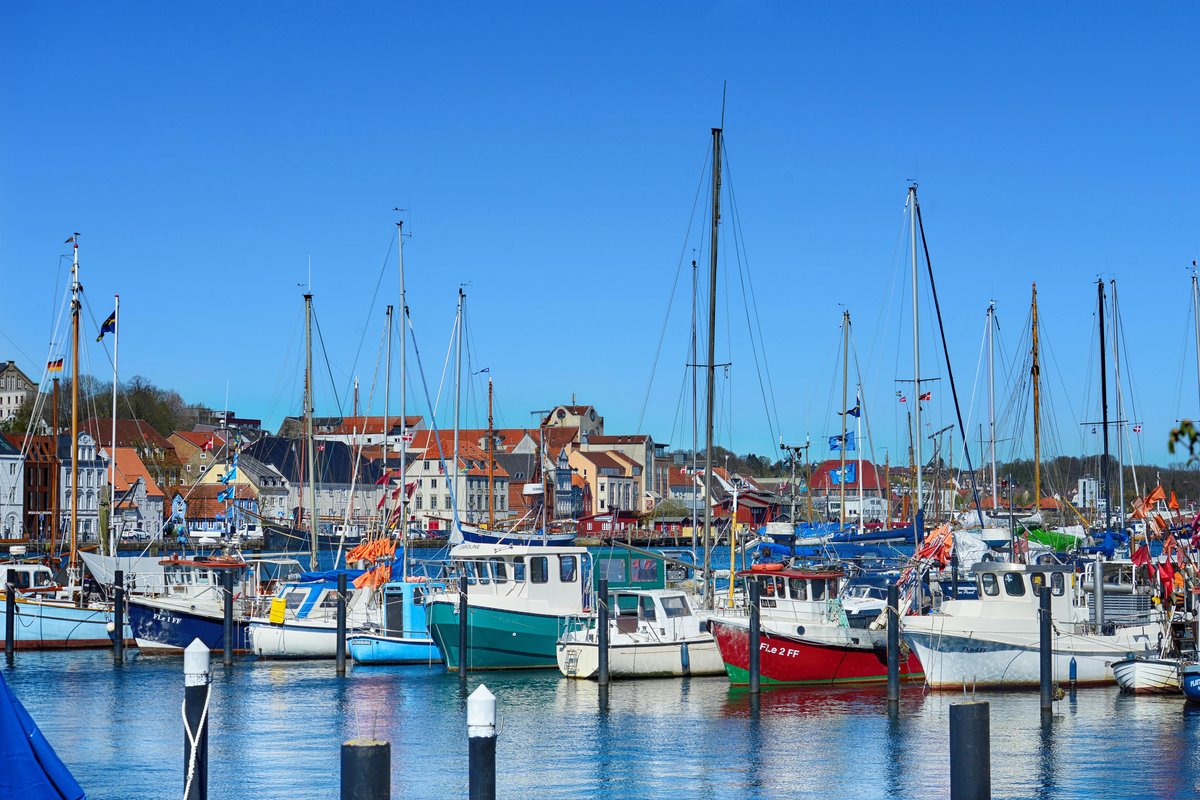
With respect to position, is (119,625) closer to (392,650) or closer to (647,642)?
(392,650)

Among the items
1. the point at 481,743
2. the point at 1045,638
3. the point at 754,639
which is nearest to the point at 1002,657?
the point at 1045,638

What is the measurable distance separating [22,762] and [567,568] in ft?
97.3

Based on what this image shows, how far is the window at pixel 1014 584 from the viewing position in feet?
122

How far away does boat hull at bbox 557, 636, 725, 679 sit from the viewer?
128ft

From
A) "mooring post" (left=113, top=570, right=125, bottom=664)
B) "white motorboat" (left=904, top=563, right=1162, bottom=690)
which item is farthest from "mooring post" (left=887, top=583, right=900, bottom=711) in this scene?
"mooring post" (left=113, top=570, right=125, bottom=664)

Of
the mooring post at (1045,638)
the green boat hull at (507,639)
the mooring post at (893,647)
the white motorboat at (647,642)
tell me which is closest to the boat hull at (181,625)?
the green boat hull at (507,639)

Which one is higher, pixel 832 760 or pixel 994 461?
pixel 994 461

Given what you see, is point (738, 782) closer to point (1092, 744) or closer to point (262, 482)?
point (1092, 744)

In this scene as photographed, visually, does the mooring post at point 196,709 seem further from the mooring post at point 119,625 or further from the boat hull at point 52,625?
the boat hull at point 52,625

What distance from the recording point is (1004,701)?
116ft

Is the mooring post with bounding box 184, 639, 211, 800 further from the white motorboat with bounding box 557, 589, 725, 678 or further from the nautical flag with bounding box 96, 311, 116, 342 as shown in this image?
the nautical flag with bounding box 96, 311, 116, 342

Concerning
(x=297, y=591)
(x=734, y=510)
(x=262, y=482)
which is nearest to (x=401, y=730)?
(x=734, y=510)

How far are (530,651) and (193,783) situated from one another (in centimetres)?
2517

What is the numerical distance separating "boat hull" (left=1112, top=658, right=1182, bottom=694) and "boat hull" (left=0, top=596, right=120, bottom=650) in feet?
103
